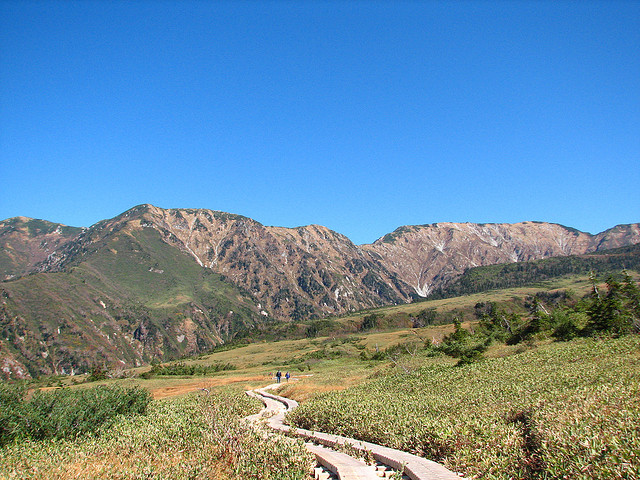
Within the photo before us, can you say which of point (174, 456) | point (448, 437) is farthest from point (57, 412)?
point (448, 437)

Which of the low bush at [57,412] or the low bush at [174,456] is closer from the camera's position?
the low bush at [174,456]

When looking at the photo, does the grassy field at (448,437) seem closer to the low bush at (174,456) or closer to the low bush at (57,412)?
the low bush at (174,456)

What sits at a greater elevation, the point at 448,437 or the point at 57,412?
the point at 57,412

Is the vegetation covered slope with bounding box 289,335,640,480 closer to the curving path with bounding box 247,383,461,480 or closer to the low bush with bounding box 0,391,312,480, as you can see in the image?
the curving path with bounding box 247,383,461,480

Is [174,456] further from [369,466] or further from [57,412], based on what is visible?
[57,412]

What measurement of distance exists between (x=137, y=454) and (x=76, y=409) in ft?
38.6

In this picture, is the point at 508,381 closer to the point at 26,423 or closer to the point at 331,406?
the point at 331,406

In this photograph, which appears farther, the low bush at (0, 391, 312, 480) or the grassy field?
the low bush at (0, 391, 312, 480)

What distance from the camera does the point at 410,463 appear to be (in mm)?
14031

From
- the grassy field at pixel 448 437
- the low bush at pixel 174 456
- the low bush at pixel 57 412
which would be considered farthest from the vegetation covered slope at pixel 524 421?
the low bush at pixel 57 412

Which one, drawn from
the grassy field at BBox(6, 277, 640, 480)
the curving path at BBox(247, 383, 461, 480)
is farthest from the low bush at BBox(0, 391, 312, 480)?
the curving path at BBox(247, 383, 461, 480)

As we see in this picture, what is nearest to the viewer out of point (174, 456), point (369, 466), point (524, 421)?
point (369, 466)

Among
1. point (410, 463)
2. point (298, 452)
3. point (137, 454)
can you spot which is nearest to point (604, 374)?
point (410, 463)

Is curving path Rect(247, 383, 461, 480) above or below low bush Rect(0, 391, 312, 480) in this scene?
below
